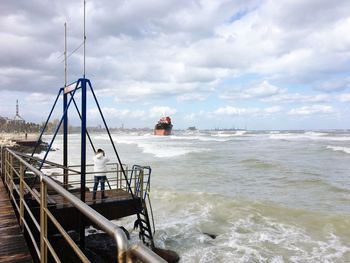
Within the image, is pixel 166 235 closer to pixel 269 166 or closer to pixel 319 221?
pixel 319 221

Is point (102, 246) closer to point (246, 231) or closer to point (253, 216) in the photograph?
point (246, 231)

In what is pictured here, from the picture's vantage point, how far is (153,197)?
15727 millimetres

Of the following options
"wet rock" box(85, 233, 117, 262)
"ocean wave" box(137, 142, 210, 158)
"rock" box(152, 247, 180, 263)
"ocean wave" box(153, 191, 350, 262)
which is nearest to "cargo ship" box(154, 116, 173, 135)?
"ocean wave" box(137, 142, 210, 158)

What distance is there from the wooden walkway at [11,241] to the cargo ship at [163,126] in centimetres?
9338

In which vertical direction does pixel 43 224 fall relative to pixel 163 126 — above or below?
below

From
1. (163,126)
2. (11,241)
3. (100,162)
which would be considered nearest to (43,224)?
(11,241)

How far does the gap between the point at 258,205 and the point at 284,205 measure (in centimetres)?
113

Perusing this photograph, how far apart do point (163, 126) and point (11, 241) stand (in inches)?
3755

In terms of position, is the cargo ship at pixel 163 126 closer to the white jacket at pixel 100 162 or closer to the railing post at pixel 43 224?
the white jacket at pixel 100 162

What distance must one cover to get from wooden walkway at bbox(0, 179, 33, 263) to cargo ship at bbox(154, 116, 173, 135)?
9338 cm

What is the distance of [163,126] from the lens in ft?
329

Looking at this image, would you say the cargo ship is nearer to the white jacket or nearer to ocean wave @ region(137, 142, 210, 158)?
ocean wave @ region(137, 142, 210, 158)

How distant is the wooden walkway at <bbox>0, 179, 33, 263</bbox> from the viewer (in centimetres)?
439

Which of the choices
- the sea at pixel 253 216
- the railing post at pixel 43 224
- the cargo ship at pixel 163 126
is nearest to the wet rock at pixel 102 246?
the sea at pixel 253 216
